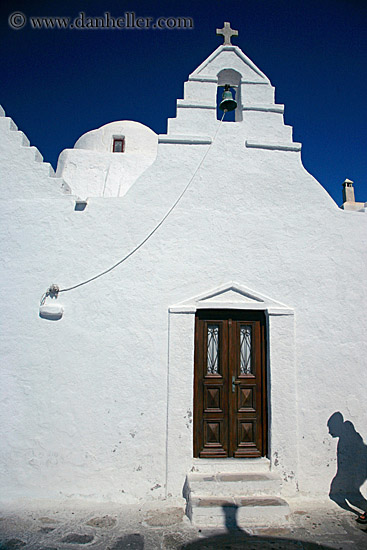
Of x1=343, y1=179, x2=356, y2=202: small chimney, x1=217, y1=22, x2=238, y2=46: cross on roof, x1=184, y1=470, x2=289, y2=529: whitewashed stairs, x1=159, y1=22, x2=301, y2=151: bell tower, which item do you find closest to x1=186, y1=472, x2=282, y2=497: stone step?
x1=184, y1=470, x2=289, y2=529: whitewashed stairs

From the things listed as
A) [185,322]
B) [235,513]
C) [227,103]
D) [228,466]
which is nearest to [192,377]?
[185,322]

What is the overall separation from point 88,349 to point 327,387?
10.6 feet

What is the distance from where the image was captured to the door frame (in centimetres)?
489

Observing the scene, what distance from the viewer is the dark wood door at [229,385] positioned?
510cm

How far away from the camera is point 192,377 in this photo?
5.04 m

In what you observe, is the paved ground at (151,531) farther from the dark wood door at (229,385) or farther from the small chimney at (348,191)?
the small chimney at (348,191)

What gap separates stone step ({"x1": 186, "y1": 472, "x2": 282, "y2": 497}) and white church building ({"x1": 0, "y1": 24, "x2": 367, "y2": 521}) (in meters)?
0.02

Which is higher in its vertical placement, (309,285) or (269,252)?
(269,252)

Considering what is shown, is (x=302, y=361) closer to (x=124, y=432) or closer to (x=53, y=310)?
(x=124, y=432)

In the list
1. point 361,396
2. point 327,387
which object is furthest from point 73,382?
point 361,396

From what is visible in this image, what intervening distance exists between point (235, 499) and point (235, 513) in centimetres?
20

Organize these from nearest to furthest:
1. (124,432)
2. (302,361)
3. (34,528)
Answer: (34,528) < (124,432) < (302,361)

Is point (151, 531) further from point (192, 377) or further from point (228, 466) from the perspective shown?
point (192, 377)

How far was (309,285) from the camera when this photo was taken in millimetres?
5410
